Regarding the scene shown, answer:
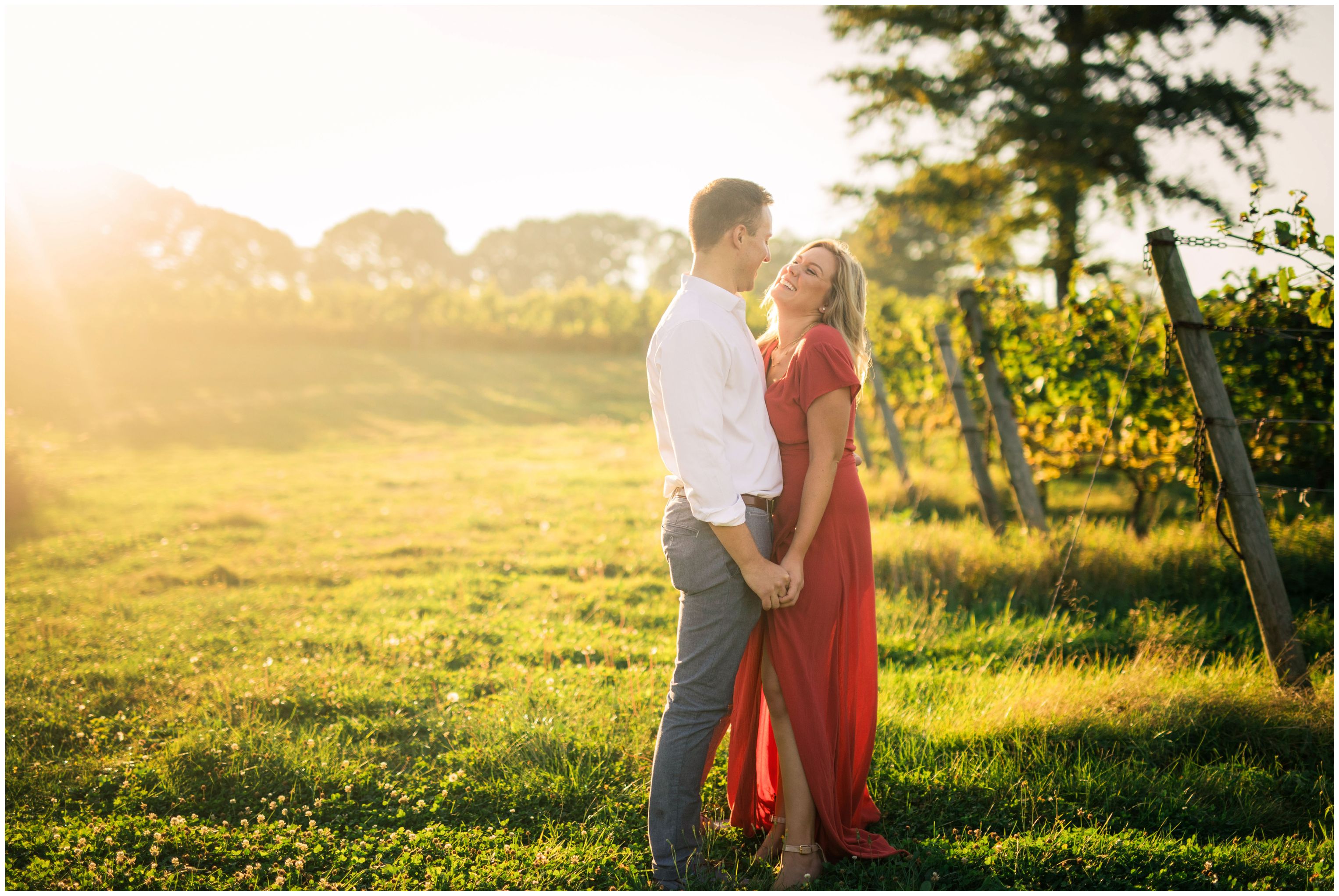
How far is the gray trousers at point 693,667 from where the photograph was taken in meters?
2.46

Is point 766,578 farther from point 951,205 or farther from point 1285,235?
point 951,205

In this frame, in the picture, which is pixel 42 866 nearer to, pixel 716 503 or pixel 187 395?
pixel 716 503

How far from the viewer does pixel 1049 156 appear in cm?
1588

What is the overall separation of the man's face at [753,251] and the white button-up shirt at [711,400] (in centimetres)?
9

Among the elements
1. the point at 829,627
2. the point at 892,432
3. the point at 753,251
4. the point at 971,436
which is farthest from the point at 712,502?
the point at 892,432

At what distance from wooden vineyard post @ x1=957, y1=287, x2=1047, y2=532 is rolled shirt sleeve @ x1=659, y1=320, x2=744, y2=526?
4.07 metres

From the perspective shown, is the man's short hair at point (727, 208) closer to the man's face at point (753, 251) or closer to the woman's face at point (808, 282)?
the man's face at point (753, 251)

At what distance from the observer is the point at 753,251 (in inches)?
99.3

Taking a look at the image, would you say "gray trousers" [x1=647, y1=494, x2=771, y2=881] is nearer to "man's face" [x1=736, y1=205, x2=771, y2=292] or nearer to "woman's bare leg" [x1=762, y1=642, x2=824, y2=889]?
"woman's bare leg" [x1=762, y1=642, x2=824, y2=889]

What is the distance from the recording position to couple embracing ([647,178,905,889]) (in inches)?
92.9

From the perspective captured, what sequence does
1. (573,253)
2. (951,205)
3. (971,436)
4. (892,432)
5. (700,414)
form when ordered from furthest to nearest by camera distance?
(573,253) → (951,205) → (892,432) → (971,436) → (700,414)

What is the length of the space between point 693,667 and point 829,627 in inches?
20.2

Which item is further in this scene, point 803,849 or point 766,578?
point 803,849

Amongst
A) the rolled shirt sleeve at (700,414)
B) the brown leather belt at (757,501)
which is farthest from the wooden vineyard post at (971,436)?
the rolled shirt sleeve at (700,414)
